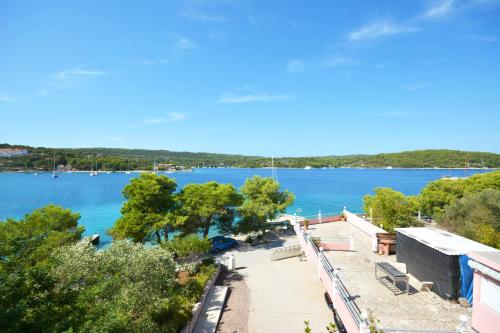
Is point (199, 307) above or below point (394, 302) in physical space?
below

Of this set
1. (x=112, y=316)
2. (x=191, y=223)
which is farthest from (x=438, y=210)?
(x=112, y=316)

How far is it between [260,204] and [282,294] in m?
9.97

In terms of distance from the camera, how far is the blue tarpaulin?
26.6ft

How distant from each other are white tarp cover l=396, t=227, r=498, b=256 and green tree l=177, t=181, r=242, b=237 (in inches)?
487

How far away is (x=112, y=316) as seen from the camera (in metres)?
5.41

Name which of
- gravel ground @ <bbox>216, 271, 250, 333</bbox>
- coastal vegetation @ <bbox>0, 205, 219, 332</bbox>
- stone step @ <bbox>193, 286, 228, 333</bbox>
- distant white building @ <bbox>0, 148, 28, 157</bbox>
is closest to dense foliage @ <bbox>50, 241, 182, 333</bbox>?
coastal vegetation @ <bbox>0, 205, 219, 332</bbox>

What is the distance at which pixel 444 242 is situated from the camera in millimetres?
9555

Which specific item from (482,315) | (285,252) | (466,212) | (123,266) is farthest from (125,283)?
(466,212)

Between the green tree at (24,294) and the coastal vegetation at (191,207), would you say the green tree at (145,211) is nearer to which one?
the coastal vegetation at (191,207)

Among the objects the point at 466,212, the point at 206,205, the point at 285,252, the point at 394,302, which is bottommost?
the point at 285,252

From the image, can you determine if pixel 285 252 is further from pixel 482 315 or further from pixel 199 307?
pixel 482 315

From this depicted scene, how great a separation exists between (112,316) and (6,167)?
171736 millimetres

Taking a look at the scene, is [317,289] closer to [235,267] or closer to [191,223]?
[235,267]

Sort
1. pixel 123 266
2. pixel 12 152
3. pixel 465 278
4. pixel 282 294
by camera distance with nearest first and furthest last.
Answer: pixel 465 278, pixel 123 266, pixel 282 294, pixel 12 152
